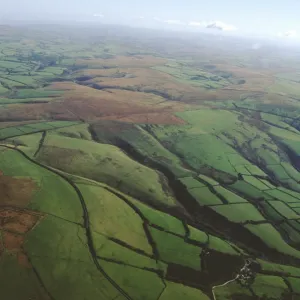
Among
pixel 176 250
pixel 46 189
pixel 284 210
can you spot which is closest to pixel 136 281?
pixel 176 250

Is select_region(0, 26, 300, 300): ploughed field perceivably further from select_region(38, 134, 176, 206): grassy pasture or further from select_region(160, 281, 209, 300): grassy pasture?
select_region(38, 134, 176, 206): grassy pasture

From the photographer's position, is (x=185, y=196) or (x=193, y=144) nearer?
(x=185, y=196)

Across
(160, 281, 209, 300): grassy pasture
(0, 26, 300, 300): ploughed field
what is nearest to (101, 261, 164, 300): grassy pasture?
(0, 26, 300, 300): ploughed field

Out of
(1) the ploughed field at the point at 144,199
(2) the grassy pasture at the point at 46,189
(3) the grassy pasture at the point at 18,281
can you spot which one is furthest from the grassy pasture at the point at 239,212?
(3) the grassy pasture at the point at 18,281

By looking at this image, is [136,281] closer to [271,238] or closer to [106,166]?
[271,238]

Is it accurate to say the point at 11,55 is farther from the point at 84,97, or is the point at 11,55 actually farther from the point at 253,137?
the point at 253,137

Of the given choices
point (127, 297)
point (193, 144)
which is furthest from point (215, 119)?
point (127, 297)

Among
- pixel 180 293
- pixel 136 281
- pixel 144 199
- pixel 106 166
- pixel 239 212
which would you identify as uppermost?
pixel 106 166

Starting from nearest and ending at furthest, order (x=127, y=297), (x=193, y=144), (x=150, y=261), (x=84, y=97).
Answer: (x=127, y=297)
(x=150, y=261)
(x=193, y=144)
(x=84, y=97)
